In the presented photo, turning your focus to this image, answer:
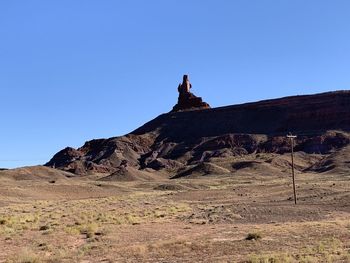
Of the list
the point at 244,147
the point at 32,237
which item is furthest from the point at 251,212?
the point at 244,147

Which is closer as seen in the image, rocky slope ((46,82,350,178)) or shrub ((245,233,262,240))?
shrub ((245,233,262,240))

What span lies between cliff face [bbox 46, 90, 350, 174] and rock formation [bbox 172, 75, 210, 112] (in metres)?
13.8

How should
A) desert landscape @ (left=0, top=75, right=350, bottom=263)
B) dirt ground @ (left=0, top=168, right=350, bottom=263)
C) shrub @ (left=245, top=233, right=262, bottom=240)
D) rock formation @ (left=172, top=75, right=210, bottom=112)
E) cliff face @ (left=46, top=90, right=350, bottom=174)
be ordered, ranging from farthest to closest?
1. rock formation @ (left=172, top=75, right=210, bottom=112)
2. cliff face @ (left=46, top=90, right=350, bottom=174)
3. shrub @ (left=245, top=233, right=262, bottom=240)
4. desert landscape @ (left=0, top=75, right=350, bottom=263)
5. dirt ground @ (left=0, top=168, right=350, bottom=263)

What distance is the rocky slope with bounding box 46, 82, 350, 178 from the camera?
130375 mm

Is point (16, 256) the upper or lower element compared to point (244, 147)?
lower

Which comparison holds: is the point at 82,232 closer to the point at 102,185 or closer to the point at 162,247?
the point at 162,247

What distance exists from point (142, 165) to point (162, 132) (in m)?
24.9

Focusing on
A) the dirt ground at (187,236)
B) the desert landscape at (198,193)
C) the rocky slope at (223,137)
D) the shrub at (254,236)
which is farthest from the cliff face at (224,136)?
the shrub at (254,236)

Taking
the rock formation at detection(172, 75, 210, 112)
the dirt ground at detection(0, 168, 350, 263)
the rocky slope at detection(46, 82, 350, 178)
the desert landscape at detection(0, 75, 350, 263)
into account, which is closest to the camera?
the dirt ground at detection(0, 168, 350, 263)

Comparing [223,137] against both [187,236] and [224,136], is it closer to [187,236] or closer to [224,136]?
[224,136]

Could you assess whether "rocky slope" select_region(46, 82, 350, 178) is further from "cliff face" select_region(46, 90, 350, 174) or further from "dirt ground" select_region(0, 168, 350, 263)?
"dirt ground" select_region(0, 168, 350, 263)

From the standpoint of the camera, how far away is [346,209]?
35.8 metres

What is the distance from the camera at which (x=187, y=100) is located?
606 feet

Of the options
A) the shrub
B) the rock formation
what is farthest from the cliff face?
the shrub
